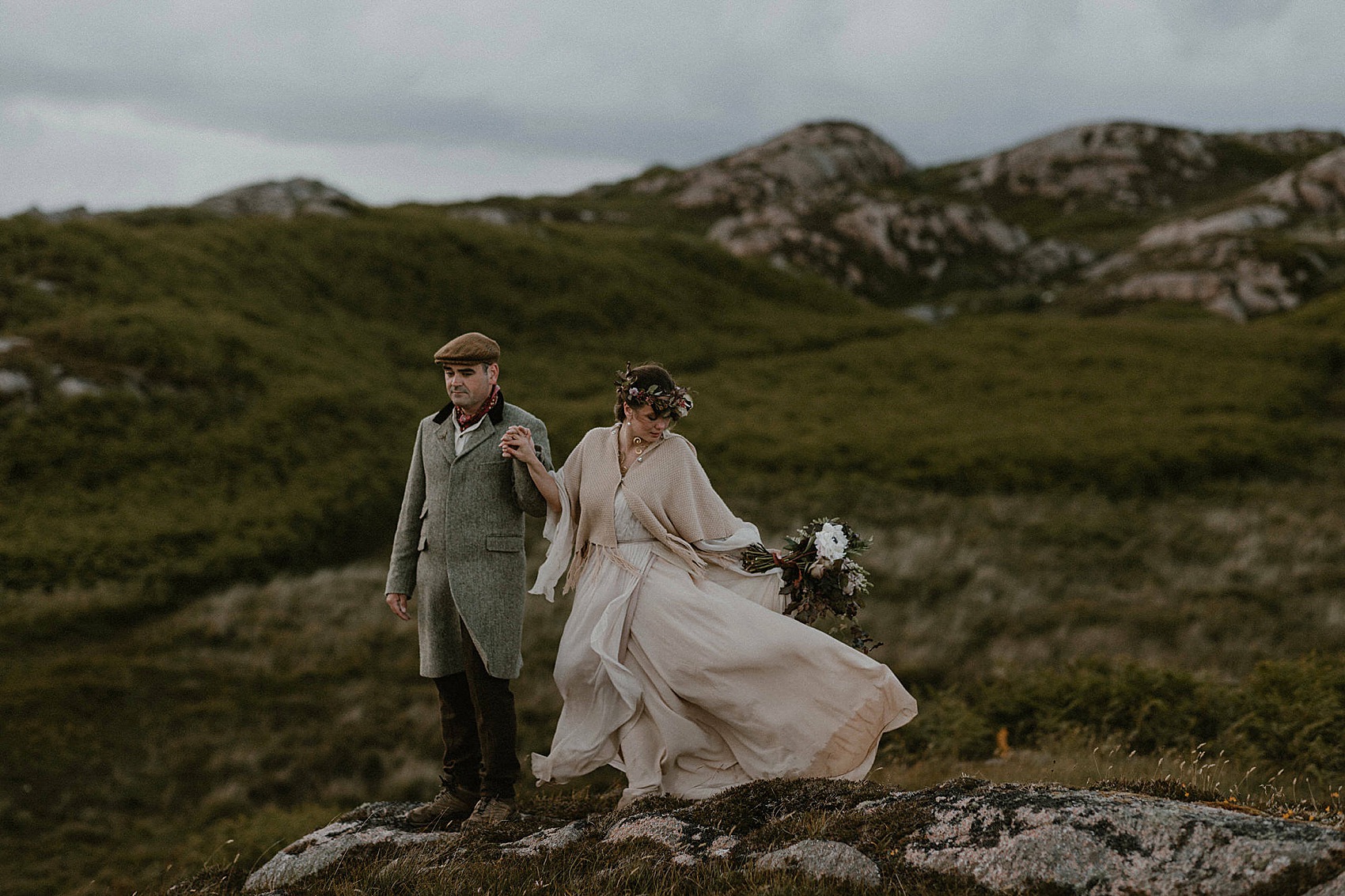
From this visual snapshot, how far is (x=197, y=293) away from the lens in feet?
88.1

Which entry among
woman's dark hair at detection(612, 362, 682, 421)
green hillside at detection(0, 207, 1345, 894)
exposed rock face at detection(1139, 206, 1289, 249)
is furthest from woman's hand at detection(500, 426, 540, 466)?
exposed rock face at detection(1139, 206, 1289, 249)

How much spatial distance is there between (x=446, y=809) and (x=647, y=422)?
3.00 meters

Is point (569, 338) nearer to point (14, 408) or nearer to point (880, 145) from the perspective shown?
→ point (14, 408)

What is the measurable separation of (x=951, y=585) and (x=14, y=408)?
19.4m

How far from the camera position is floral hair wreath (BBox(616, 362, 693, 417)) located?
5949mm

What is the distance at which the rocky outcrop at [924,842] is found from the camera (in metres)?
3.69

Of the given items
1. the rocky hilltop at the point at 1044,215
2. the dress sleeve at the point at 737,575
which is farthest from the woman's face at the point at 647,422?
the rocky hilltop at the point at 1044,215

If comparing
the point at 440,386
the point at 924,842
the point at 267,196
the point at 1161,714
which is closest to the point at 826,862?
the point at 924,842

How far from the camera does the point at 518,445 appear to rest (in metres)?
5.83

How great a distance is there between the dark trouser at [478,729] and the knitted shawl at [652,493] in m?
1.19

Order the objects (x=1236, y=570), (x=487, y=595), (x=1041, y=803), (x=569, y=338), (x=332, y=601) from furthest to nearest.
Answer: (x=569, y=338)
(x=1236, y=570)
(x=332, y=601)
(x=487, y=595)
(x=1041, y=803)

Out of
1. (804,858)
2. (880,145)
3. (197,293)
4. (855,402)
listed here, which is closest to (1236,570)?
(855,402)

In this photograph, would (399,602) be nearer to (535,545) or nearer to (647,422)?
(647,422)

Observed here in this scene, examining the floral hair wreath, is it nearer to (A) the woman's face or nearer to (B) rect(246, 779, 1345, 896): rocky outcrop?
(A) the woman's face
